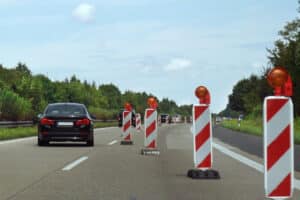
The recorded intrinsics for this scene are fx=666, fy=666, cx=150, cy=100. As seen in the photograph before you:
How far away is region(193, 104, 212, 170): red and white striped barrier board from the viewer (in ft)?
38.6

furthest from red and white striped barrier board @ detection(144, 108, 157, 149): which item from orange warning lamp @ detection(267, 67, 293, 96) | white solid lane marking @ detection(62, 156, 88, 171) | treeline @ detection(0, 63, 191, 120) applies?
treeline @ detection(0, 63, 191, 120)

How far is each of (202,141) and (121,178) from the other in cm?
159

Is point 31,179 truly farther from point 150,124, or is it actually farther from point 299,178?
point 150,124

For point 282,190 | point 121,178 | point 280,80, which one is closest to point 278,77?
point 280,80

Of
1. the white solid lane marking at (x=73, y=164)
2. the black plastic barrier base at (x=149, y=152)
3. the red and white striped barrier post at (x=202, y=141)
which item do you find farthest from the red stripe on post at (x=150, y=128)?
the red and white striped barrier post at (x=202, y=141)

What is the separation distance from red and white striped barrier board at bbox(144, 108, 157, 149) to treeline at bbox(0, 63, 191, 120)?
2254cm

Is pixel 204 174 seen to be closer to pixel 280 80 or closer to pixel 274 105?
pixel 274 105

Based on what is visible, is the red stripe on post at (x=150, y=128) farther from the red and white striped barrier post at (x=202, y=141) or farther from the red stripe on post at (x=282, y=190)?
the red stripe on post at (x=282, y=190)

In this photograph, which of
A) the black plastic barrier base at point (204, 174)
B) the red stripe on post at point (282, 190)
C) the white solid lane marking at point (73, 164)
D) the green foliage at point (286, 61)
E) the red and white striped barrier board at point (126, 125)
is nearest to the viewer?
the red stripe on post at point (282, 190)

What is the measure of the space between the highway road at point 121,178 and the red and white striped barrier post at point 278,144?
2.10 m

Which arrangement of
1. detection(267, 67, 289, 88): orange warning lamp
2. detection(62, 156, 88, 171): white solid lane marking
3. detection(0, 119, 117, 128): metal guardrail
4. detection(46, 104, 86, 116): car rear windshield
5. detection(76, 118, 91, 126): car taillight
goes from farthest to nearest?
detection(0, 119, 117, 128): metal guardrail → detection(46, 104, 86, 116): car rear windshield → detection(76, 118, 91, 126): car taillight → detection(62, 156, 88, 171): white solid lane marking → detection(267, 67, 289, 88): orange warning lamp

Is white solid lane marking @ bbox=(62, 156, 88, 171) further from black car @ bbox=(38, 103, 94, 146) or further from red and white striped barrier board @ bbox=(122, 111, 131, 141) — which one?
red and white striped barrier board @ bbox=(122, 111, 131, 141)

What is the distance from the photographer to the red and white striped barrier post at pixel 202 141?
38.6ft

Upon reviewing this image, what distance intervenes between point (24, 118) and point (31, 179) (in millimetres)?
32403
